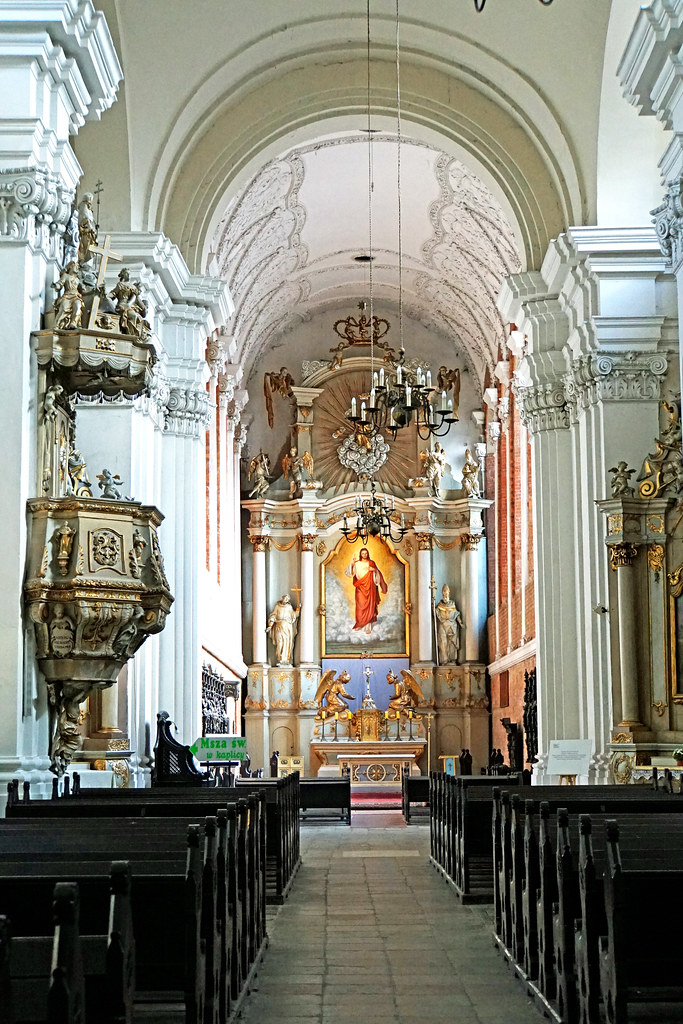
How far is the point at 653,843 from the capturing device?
5188 millimetres

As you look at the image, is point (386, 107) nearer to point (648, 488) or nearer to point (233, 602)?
point (648, 488)

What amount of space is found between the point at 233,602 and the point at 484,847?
14002 mm

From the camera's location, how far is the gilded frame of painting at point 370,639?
25.4m

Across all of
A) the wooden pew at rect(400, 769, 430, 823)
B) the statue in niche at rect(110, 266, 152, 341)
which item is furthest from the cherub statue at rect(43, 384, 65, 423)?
the wooden pew at rect(400, 769, 430, 823)

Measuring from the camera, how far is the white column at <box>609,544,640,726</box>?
12352 millimetres

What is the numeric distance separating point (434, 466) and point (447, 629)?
3.16m

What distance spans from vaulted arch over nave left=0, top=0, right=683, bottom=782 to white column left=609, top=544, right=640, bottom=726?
3 centimetres

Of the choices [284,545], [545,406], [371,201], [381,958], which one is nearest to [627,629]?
[545,406]

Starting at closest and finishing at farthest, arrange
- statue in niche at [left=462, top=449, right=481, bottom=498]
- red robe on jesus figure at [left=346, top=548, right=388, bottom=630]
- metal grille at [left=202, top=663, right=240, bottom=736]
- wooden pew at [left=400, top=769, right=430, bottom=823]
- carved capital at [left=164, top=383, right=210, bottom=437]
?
carved capital at [left=164, top=383, right=210, bottom=437], wooden pew at [left=400, top=769, right=430, bottom=823], metal grille at [left=202, top=663, right=240, bottom=736], statue in niche at [left=462, top=449, right=481, bottom=498], red robe on jesus figure at [left=346, top=548, right=388, bottom=630]

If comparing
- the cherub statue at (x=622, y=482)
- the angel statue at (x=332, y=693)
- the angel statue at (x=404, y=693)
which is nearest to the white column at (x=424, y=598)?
the angel statue at (x=404, y=693)

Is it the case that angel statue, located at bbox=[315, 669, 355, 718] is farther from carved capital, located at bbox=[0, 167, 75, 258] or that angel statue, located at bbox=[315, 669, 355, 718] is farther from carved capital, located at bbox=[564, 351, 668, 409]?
carved capital, located at bbox=[0, 167, 75, 258]

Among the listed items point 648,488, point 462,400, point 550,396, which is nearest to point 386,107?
point 550,396

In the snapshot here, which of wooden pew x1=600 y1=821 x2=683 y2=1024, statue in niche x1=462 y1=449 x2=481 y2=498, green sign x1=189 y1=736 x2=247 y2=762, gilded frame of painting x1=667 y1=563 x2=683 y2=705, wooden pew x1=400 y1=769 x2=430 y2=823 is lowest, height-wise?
wooden pew x1=400 y1=769 x2=430 y2=823

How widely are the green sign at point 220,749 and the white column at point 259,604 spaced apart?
11.8 meters
